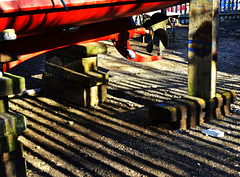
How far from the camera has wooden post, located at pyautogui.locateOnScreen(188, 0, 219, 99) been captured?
165 inches

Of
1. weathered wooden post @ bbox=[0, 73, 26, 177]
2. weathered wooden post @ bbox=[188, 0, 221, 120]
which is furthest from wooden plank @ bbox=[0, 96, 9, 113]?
weathered wooden post @ bbox=[188, 0, 221, 120]

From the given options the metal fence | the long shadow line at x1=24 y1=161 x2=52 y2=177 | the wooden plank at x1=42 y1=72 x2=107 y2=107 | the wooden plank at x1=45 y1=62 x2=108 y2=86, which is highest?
the metal fence

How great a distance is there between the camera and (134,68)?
788 cm

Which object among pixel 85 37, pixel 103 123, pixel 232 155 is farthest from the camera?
pixel 85 37

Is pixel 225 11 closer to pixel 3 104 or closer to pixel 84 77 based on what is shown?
pixel 84 77

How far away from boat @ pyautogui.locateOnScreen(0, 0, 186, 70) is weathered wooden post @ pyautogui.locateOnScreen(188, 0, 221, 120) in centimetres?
65

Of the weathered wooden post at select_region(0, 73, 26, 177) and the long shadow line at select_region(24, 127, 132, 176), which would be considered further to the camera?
the long shadow line at select_region(24, 127, 132, 176)

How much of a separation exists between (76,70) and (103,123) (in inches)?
42.0

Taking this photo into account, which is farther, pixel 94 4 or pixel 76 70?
pixel 76 70

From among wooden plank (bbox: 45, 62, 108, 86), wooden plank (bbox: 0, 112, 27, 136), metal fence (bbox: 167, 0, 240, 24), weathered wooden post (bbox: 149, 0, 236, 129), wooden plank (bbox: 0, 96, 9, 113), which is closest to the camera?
wooden plank (bbox: 0, 112, 27, 136)

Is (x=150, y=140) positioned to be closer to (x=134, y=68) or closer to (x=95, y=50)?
(x=95, y=50)

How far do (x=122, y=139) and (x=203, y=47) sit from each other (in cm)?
150

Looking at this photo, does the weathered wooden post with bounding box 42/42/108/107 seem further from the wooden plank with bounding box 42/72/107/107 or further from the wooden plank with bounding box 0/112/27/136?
the wooden plank with bounding box 0/112/27/136

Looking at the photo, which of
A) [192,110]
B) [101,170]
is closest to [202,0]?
[192,110]
